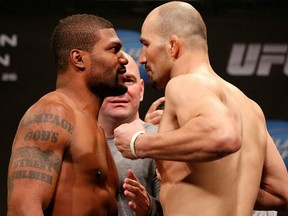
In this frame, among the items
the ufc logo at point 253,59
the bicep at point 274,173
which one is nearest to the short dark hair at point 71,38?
the bicep at point 274,173

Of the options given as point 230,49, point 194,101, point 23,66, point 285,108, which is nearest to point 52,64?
point 23,66

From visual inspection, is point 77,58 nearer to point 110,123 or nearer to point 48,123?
point 48,123

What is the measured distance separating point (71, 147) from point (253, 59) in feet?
6.82

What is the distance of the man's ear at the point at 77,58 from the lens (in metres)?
2.29

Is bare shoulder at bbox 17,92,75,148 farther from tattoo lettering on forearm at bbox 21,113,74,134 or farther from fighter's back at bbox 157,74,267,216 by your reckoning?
fighter's back at bbox 157,74,267,216

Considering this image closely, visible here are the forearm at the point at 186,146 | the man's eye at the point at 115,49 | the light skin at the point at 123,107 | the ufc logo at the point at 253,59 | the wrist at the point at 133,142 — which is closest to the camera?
the forearm at the point at 186,146

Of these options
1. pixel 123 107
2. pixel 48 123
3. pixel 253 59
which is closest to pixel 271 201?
pixel 48 123

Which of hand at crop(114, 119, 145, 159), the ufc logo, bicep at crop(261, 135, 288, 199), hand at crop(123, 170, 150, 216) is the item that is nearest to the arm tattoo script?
hand at crop(114, 119, 145, 159)

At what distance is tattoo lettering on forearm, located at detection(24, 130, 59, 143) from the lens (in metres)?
2.05

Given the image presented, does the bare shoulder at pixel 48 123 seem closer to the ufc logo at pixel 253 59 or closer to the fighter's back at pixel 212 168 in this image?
the fighter's back at pixel 212 168

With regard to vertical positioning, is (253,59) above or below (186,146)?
below

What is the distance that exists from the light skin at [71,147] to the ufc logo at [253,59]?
1.67 m

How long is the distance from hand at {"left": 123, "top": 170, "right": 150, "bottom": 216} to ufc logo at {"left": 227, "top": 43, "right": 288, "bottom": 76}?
1742 millimetres

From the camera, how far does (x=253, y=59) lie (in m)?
3.97
